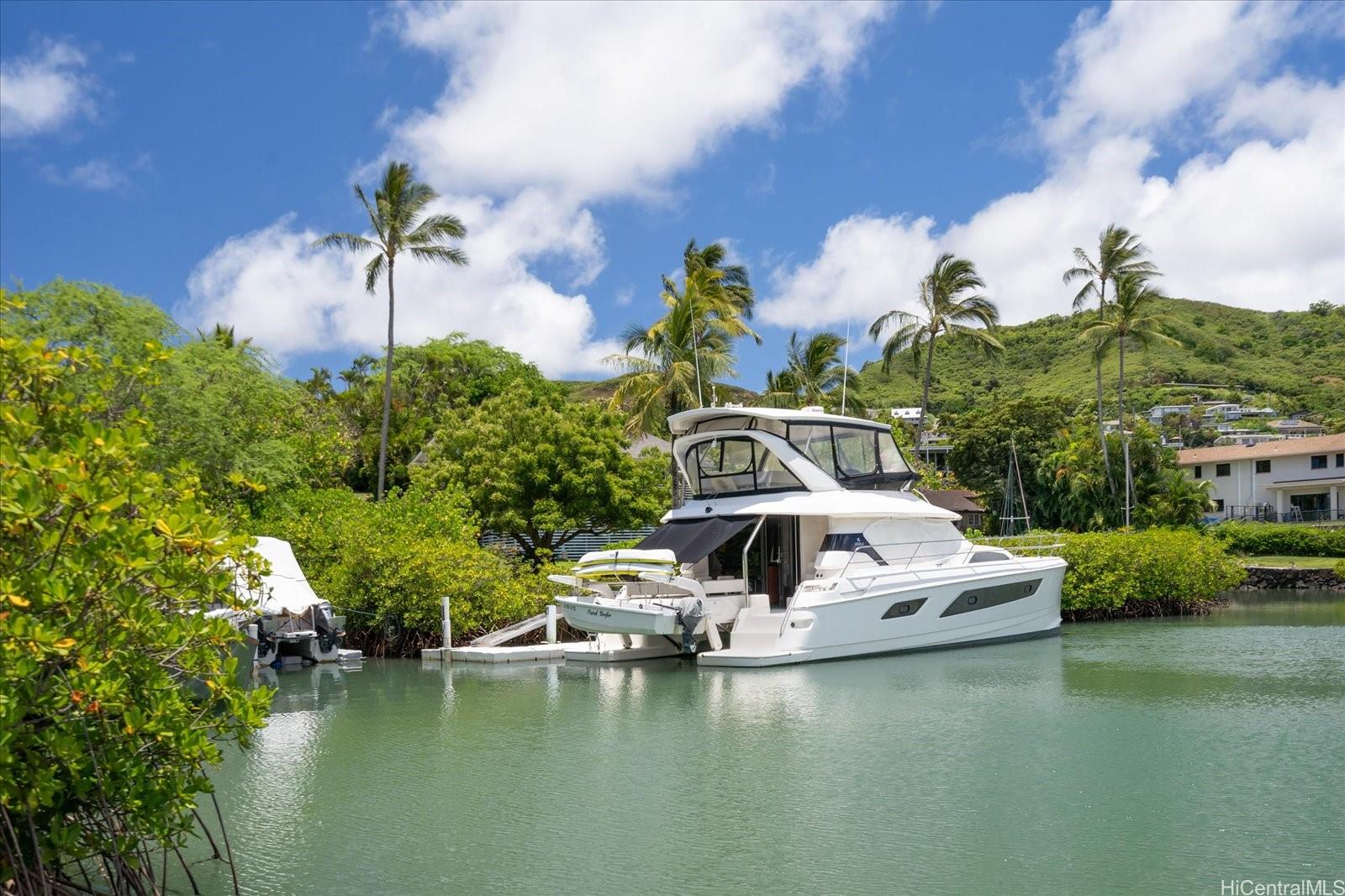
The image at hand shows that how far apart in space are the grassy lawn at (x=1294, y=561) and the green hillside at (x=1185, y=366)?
46779 millimetres

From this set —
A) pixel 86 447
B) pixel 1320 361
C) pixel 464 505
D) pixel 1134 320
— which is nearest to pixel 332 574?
pixel 464 505

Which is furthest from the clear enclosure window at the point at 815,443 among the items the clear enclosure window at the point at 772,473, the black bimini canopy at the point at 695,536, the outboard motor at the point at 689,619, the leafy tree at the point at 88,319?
the leafy tree at the point at 88,319

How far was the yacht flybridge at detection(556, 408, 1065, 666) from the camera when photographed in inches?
739

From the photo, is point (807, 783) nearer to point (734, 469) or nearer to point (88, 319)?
point (734, 469)

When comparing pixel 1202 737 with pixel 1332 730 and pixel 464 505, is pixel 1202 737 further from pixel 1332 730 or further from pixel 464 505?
pixel 464 505

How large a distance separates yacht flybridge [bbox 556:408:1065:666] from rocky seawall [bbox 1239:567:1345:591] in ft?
78.2

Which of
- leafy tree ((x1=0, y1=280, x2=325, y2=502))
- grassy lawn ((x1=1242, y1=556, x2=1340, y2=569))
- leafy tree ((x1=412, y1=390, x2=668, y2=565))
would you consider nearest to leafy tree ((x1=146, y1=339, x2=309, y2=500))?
leafy tree ((x1=0, y1=280, x2=325, y2=502))

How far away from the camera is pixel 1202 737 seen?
12.1 m

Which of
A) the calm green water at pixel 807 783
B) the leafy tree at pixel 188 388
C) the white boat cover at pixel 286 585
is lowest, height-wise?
the calm green water at pixel 807 783

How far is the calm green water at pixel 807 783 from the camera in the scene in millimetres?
7969

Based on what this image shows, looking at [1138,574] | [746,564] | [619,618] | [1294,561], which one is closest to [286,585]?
[619,618]

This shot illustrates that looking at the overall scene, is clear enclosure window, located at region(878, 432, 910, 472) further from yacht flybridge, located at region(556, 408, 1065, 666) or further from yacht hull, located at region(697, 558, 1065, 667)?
yacht hull, located at region(697, 558, 1065, 667)

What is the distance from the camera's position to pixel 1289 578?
40.8 meters

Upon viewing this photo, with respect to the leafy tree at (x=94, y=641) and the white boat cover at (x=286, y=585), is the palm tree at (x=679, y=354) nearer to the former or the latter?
the white boat cover at (x=286, y=585)
